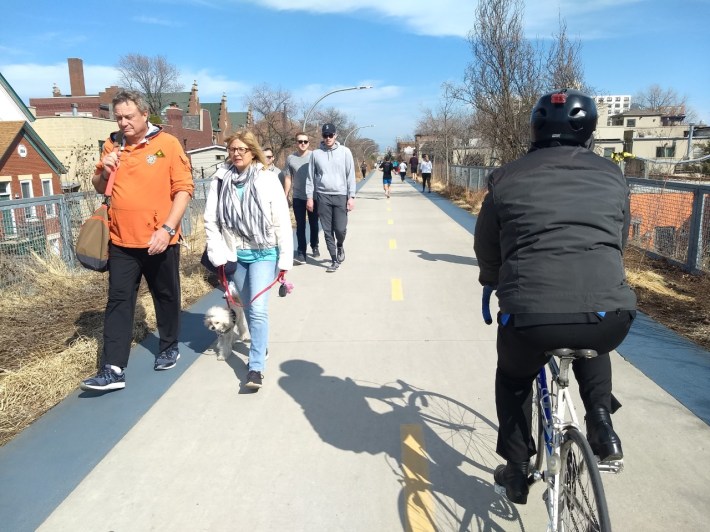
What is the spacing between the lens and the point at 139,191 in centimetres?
425

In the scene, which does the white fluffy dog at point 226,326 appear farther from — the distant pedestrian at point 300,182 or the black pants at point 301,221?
the black pants at point 301,221

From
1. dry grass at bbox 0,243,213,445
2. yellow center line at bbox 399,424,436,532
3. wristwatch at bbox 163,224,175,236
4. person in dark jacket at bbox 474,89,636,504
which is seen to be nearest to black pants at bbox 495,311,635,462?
person in dark jacket at bbox 474,89,636,504

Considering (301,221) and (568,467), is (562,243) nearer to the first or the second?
(568,467)

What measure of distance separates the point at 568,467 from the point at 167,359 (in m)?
3.62

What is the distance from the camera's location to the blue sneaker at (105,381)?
4172mm

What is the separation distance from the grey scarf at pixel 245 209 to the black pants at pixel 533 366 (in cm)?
242

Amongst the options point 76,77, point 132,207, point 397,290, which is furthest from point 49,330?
point 76,77

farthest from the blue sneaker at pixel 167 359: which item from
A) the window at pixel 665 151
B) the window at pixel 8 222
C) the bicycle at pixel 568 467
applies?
the window at pixel 665 151

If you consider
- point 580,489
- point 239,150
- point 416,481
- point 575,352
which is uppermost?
point 239,150

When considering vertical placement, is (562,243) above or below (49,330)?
above

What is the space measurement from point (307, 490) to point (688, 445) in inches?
91.5

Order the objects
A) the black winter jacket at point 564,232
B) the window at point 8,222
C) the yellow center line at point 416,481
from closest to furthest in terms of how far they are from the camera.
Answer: the black winter jacket at point 564,232 → the yellow center line at point 416,481 → the window at point 8,222

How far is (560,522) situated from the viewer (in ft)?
Answer: 7.29

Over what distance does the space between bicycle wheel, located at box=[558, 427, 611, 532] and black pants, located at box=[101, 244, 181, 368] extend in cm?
337
